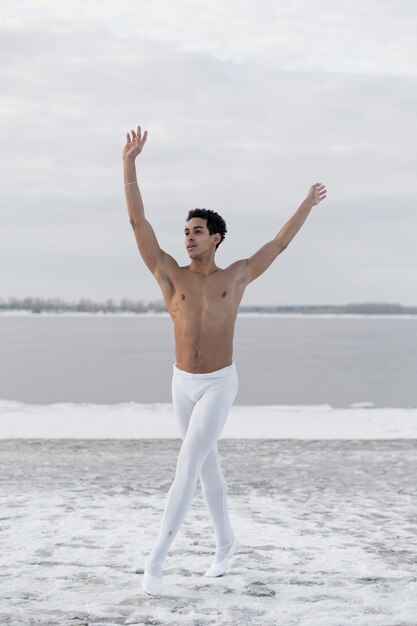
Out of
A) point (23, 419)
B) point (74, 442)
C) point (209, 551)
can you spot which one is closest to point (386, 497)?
point (209, 551)

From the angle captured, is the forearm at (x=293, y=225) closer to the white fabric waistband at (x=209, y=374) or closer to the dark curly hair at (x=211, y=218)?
the dark curly hair at (x=211, y=218)

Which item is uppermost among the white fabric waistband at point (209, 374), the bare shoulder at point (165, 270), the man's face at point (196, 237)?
the man's face at point (196, 237)

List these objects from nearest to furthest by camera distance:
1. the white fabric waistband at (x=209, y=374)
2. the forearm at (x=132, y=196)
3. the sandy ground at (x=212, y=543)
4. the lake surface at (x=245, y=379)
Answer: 1. the sandy ground at (x=212, y=543)
2. the white fabric waistband at (x=209, y=374)
3. the forearm at (x=132, y=196)
4. the lake surface at (x=245, y=379)

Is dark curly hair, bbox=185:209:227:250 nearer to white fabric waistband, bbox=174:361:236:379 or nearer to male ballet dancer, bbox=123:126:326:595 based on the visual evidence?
male ballet dancer, bbox=123:126:326:595

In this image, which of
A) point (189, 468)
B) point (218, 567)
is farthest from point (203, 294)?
point (218, 567)

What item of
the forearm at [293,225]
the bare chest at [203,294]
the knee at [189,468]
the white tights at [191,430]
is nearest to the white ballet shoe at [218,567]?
the white tights at [191,430]

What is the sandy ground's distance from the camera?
14.5ft

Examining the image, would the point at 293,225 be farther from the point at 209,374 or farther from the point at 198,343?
the point at 209,374

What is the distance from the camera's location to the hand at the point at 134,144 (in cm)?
496

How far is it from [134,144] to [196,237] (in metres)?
0.70

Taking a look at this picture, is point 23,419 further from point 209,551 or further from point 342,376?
point 342,376

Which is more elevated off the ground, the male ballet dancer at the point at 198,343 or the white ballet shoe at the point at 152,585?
the male ballet dancer at the point at 198,343

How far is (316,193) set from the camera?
5480 mm

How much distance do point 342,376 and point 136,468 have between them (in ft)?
132
